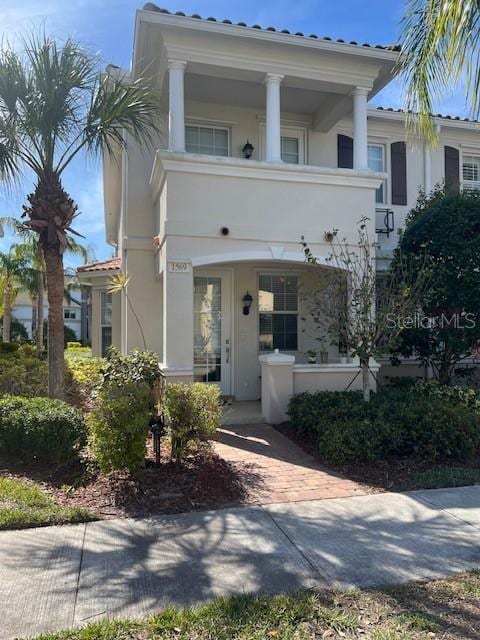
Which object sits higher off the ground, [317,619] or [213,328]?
[213,328]

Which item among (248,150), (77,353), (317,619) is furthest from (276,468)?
(77,353)

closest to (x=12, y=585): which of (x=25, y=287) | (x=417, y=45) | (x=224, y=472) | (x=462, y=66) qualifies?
(x=224, y=472)

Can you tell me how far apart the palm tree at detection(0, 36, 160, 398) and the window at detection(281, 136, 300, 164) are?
4339 mm

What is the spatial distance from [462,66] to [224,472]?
5510 millimetres

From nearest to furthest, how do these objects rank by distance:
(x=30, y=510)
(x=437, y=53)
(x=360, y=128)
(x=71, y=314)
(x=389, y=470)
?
(x=30, y=510)
(x=437, y=53)
(x=389, y=470)
(x=360, y=128)
(x=71, y=314)

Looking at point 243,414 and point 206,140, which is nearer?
point 243,414

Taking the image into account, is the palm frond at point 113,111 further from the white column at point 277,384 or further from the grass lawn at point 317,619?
the grass lawn at point 317,619

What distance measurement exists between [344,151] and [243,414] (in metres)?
6.95

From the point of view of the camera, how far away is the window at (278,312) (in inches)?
441

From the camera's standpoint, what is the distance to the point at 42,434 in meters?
6.12

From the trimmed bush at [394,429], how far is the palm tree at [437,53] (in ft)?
12.7

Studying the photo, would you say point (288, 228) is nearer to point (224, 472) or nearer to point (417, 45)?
point (417, 45)

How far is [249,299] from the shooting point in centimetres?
1094

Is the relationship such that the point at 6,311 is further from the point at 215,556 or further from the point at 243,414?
the point at 215,556
